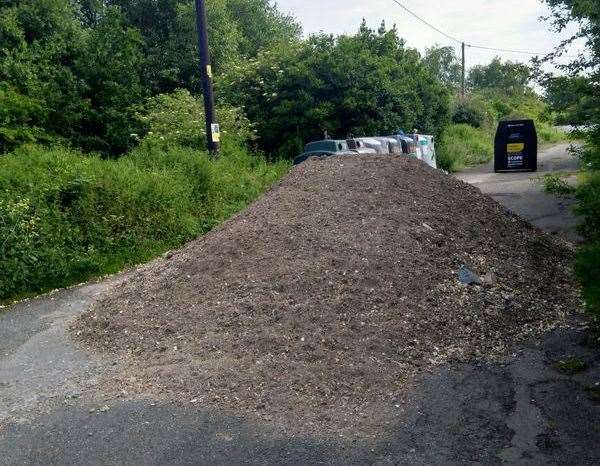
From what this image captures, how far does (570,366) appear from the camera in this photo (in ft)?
17.3

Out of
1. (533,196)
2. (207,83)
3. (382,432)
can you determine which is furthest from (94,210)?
(533,196)

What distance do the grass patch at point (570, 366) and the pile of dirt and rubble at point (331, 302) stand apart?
433 mm

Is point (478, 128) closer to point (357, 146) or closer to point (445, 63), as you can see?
point (357, 146)

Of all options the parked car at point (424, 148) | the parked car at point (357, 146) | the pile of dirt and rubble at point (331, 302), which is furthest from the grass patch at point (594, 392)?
the parked car at point (424, 148)

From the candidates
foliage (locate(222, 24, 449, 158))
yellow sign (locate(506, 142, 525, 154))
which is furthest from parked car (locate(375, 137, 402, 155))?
yellow sign (locate(506, 142, 525, 154))

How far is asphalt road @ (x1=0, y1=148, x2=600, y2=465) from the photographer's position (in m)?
4.14

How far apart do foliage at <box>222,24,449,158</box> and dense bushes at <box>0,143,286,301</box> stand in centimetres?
594

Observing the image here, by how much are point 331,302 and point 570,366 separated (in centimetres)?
198

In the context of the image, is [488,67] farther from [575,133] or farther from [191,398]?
[191,398]

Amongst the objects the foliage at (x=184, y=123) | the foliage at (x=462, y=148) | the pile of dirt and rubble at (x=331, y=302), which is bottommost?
the pile of dirt and rubble at (x=331, y=302)

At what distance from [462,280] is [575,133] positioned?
490 centimetres

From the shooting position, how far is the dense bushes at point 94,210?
29.6 feet

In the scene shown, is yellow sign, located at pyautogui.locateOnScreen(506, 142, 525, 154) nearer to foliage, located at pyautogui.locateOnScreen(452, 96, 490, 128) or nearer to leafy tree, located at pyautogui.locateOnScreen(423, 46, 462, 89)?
foliage, located at pyautogui.locateOnScreen(452, 96, 490, 128)

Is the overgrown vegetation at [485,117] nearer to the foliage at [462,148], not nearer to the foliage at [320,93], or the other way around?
the foliage at [462,148]
